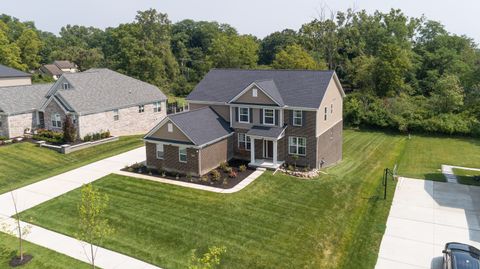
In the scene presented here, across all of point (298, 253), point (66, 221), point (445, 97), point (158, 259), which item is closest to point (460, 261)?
point (298, 253)

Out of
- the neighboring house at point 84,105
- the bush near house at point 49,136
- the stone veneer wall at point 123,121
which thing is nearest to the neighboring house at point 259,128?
the stone veneer wall at point 123,121

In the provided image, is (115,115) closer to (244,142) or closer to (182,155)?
(182,155)

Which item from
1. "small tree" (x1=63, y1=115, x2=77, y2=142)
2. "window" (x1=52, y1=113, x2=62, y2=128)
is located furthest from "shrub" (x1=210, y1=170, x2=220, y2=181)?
"window" (x1=52, y1=113, x2=62, y2=128)

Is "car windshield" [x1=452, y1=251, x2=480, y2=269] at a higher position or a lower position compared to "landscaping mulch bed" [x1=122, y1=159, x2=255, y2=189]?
lower

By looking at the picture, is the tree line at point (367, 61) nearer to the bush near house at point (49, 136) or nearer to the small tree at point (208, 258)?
the bush near house at point (49, 136)

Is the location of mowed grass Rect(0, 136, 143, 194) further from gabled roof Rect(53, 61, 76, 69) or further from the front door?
gabled roof Rect(53, 61, 76, 69)

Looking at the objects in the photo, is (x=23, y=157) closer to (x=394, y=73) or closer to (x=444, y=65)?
(x=394, y=73)
